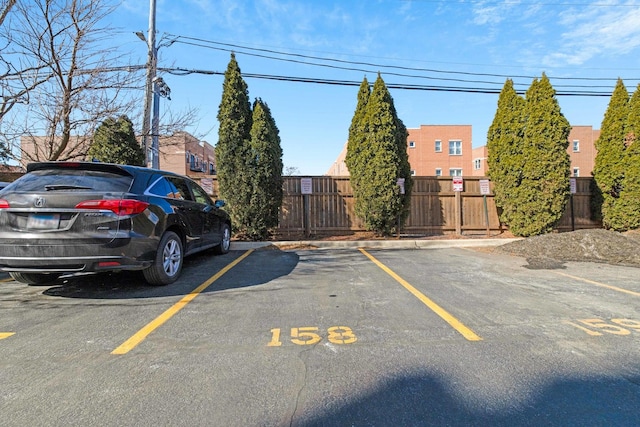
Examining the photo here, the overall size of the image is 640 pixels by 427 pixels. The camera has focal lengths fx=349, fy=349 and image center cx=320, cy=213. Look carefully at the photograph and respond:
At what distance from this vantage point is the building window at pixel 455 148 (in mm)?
39844

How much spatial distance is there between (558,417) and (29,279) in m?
6.22

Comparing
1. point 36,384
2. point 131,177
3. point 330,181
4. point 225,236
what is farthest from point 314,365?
point 330,181

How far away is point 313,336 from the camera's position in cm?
318

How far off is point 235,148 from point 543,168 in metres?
9.50

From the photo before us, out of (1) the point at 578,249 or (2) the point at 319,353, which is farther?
(1) the point at 578,249

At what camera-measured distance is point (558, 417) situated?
1.99m

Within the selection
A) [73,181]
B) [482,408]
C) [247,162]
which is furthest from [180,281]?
[247,162]

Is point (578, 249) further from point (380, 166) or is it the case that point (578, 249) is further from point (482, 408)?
point (482, 408)

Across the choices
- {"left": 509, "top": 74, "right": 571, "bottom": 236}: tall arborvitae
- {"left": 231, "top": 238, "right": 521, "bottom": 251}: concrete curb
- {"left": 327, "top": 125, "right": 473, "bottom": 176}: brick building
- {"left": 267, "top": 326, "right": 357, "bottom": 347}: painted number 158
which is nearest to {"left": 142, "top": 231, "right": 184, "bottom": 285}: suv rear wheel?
{"left": 267, "top": 326, "right": 357, "bottom": 347}: painted number 158

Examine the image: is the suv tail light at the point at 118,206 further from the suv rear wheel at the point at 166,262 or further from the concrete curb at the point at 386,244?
the concrete curb at the point at 386,244

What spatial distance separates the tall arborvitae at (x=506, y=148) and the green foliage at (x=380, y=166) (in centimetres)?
339

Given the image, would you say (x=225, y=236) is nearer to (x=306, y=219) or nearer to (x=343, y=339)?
(x=306, y=219)

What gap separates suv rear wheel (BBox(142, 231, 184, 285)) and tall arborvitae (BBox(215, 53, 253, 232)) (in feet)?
15.7

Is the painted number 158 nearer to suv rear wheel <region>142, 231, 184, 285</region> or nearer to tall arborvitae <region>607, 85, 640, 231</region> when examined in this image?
suv rear wheel <region>142, 231, 184, 285</region>
